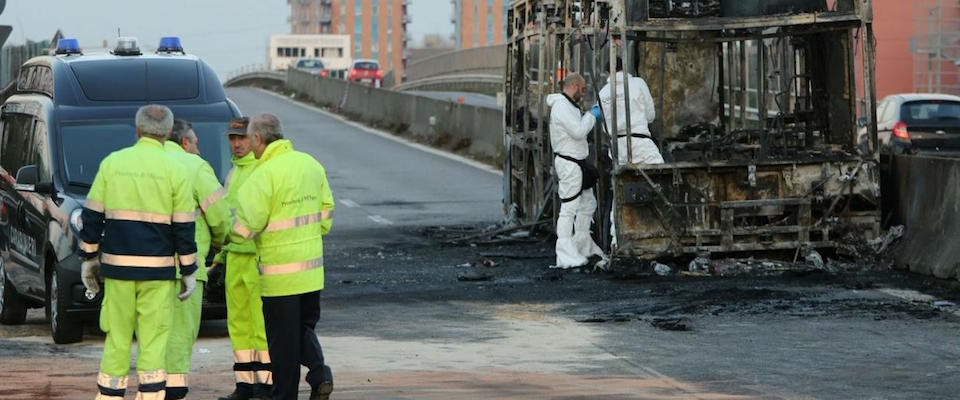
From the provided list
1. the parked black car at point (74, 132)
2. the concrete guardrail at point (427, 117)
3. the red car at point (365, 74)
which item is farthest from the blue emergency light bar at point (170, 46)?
the red car at point (365, 74)

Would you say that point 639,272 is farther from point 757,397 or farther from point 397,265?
point 757,397

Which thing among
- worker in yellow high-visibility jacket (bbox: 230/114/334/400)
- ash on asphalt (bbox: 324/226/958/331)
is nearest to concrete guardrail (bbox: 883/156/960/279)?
ash on asphalt (bbox: 324/226/958/331)

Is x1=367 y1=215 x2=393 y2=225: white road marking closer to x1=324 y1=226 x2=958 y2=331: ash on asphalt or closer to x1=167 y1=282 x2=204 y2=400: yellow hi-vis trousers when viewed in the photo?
x1=324 y1=226 x2=958 y2=331: ash on asphalt

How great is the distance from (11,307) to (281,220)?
227 inches

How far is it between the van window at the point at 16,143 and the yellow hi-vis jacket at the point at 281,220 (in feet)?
16.5

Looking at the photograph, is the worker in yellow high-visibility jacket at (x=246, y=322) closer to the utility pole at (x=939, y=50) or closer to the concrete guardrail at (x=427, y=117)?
the concrete guardrail at (x=427, y=117)

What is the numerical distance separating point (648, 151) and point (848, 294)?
269 centimetres

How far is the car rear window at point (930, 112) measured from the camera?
28.3m

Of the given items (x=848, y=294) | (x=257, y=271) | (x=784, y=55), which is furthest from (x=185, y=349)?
(x=784, y=55)

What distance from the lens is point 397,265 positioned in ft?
57.2

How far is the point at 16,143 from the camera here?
14.3m

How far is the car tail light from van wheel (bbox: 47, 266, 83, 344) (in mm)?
18158

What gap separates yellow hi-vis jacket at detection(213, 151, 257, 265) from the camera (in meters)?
9.34

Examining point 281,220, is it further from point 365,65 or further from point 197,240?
point 365,65
